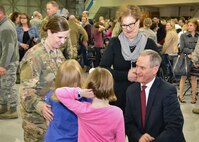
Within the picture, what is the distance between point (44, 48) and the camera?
6.88ft

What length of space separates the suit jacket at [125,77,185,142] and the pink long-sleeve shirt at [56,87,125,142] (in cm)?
31

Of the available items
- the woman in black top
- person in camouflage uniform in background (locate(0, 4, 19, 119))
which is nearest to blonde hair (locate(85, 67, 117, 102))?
the woman in black top

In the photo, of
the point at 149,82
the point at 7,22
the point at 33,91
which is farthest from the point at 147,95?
the point at 7,22

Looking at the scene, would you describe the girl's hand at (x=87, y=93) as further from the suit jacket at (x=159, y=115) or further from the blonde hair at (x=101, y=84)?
the suit jacket at (x=159, y=115)

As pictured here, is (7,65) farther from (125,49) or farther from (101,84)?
(101,84)

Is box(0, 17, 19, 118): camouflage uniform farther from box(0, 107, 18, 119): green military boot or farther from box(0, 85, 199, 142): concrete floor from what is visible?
box(0, 85, 199, 142): concrete floor

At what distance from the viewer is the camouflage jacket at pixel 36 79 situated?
2.00 meters

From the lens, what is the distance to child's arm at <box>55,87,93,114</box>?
1.74m

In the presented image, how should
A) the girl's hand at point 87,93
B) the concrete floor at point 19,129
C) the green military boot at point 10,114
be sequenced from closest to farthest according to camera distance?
the girl's hand at point 87,93
the concrete floor at point 19,129
the green military boot at point 10,114

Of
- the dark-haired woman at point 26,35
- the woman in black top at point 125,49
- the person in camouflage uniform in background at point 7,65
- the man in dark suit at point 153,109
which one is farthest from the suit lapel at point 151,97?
the dark-haired woman at point 26,35

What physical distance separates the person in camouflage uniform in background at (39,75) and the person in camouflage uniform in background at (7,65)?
6.69 feet

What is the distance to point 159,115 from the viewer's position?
2.02 metres

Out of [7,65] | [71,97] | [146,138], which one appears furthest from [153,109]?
[7,65]

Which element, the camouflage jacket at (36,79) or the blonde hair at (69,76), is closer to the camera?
the blonde hair at (69,76)
